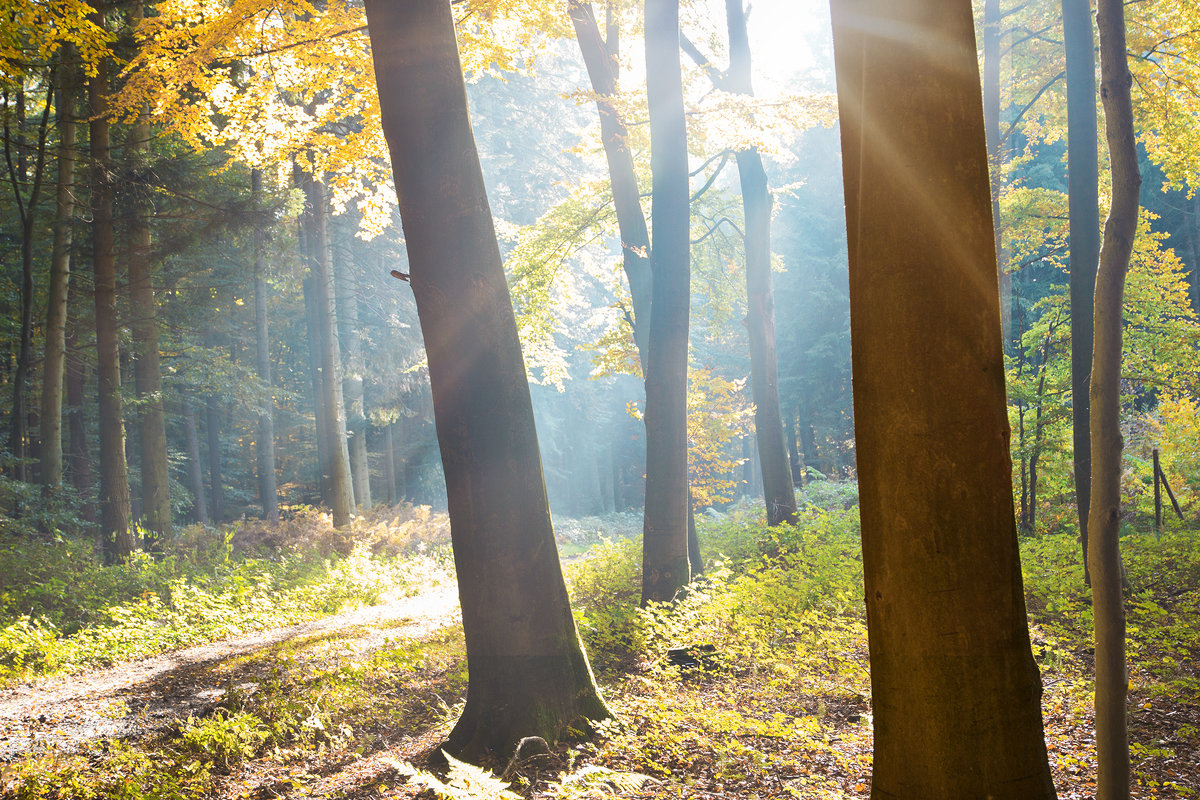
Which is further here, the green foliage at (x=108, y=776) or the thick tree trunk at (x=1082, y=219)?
the thick tree trunk at (x=1082, y=219)

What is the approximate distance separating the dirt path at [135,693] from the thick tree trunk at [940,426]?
5319 millimetres

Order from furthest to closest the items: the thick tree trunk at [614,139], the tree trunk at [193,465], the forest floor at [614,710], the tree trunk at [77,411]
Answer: the tree trunk at [193,465] → the tree trunk at [77,411] → the thick tree trunk at [614,139] → the forest floor at [614,710]

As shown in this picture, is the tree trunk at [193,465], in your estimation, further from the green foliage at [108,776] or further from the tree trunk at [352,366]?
the green foliage at [108,776]

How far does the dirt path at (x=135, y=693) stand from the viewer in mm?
5059

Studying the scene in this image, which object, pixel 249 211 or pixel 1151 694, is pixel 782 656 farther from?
pixel 249 211

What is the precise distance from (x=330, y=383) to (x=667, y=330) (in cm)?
1023

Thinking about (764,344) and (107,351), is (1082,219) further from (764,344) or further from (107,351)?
(107,351)

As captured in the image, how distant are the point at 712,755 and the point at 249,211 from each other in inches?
520

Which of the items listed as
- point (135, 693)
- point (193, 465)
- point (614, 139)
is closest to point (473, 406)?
point (135, 693)

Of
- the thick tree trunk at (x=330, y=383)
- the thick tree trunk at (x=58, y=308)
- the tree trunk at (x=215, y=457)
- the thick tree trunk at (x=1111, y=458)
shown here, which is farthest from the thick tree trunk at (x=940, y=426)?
the tree trunk at (x=215, y=457)

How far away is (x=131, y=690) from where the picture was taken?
6.15 meters

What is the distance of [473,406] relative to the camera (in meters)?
4.51

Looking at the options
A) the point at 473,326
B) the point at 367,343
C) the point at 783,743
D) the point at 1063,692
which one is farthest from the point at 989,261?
the point at 367,343

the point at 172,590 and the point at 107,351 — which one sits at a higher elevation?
the point at 107,351
